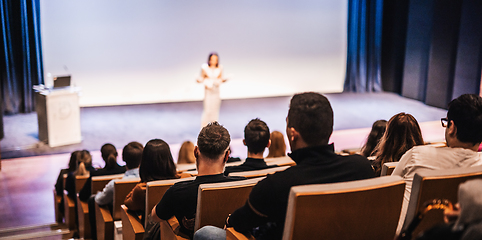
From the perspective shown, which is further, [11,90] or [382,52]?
[382,52]

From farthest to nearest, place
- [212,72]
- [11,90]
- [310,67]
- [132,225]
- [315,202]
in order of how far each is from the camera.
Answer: [310,67] < [11,90] < [212,72] < [132,225] < [315,202]

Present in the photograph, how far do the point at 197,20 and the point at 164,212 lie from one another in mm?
8196

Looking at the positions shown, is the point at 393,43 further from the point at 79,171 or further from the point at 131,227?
the point at 131,227

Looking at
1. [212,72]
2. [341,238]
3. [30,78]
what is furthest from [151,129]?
[341,238]

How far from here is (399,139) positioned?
8.07ft

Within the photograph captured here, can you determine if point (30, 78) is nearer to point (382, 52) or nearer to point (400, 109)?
point (400, 109)

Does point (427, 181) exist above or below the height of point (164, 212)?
above

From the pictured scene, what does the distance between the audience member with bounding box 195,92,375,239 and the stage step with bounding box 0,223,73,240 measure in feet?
8.62

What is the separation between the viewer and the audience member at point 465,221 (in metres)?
0.98

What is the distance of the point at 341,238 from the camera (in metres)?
1.46

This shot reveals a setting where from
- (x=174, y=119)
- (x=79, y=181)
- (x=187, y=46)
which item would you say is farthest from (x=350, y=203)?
(x=187, y=46)

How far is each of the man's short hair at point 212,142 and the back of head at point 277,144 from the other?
2031mm

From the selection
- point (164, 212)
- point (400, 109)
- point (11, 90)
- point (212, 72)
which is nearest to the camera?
point (164, 212)

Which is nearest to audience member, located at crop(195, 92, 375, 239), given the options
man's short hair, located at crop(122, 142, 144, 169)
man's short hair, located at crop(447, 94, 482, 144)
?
man's short hair, located at crop(447, 94, 482, 144)
